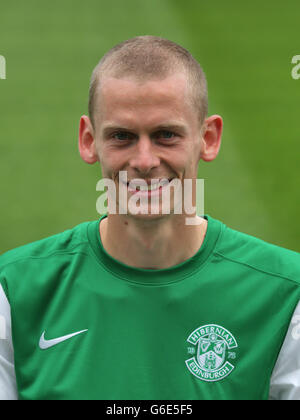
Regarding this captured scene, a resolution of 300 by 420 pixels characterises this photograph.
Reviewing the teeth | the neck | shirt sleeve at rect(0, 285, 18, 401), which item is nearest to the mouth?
the teeth

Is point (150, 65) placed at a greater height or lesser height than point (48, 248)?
greater

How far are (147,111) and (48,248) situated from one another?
0.71m

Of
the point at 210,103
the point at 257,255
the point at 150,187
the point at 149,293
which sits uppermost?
the point at 210,103

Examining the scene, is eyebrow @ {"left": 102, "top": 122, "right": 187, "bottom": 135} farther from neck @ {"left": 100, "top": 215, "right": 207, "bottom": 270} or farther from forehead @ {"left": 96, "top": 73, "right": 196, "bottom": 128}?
neck @ {"left": 100, "top": 215, "right": 207, "bottom": 270}

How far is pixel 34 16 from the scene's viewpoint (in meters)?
9.21

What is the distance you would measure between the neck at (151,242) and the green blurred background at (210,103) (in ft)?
13.1

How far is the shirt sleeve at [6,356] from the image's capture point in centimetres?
264

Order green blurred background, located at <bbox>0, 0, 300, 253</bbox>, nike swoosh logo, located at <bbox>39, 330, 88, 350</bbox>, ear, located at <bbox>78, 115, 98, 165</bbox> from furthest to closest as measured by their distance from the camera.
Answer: green blurred background, located at <bbox>0, 0, 300, 253</bbox>, ear, located at <bbox>78, 115, 98, 165</bbox>, nike swoosh logo, located at <bbox>39, 330, 88, 350</bbox>

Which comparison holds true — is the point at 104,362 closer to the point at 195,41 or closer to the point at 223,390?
the point at 223,390

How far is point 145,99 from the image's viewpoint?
8.40 feet

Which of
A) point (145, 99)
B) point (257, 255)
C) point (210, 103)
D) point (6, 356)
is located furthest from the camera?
point (210, 103)

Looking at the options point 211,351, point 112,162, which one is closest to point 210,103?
point 112,162

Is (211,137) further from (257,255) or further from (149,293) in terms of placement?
(149,293)

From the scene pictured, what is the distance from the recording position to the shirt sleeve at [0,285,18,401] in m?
2.64
